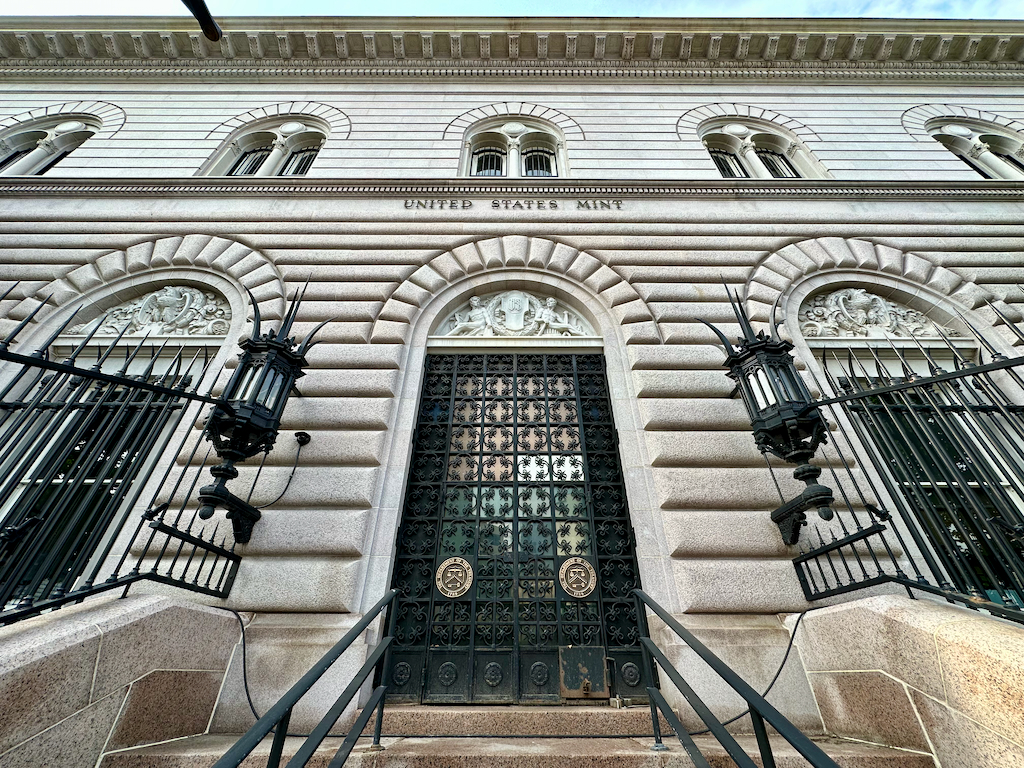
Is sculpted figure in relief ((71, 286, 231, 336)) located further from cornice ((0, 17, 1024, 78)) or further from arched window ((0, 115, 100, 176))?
cornice ((0, 17, 1024, 78))

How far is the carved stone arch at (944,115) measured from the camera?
Answer: 38.2 feet

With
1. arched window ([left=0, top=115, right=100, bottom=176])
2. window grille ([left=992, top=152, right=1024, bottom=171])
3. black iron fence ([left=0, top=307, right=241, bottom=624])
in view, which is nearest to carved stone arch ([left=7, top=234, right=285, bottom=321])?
black iron fence ([left=0, top=307, right=241, bottom=624])

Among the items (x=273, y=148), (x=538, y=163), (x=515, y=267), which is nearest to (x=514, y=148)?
(x=538, y=163)

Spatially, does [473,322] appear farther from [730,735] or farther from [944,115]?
[944,115]

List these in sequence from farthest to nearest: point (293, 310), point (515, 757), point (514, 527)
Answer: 1. point (293, 310)
2. point (514, 527)
3. point (515, 757)

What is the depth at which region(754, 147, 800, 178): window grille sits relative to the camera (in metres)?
11.3

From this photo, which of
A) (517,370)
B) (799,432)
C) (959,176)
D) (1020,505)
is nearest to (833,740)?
(799,432)

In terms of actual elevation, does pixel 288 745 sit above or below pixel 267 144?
below

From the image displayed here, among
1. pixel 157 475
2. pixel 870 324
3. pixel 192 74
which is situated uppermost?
pixel 192 74

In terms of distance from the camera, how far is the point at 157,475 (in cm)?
610

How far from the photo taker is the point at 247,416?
506cm

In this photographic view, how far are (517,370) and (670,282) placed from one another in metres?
3.29

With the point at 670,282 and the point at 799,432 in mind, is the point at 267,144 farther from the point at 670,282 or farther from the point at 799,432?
the point at 799,432

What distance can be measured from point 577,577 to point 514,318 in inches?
170
